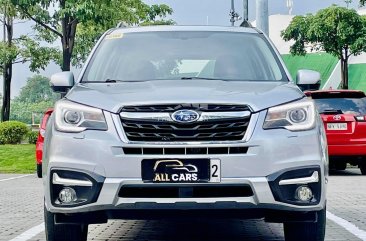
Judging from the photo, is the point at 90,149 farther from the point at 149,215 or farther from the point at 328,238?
the point at 328,238

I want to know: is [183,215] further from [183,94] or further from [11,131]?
[11,131]

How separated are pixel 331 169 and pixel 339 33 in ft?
80.2

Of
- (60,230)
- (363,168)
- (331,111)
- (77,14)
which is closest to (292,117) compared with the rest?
(60,230)

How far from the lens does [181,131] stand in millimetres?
5746

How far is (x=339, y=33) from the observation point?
42688mm

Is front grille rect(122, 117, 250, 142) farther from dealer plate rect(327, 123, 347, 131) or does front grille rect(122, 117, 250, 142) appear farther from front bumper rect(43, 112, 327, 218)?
dealer plate rect(327, 123, 347, 131)

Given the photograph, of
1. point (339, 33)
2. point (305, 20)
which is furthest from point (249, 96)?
point (305, 20)

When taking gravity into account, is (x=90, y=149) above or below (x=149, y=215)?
above

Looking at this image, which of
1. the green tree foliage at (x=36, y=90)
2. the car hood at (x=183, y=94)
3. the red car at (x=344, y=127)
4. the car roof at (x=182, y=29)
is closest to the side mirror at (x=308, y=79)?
the car hood at (x=183, y=94)

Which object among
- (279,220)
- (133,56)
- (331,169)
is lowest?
(331,169)

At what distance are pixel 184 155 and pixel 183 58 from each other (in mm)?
1667

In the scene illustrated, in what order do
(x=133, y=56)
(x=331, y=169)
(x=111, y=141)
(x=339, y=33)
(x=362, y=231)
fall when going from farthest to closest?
(x=339, y=33), (x=331, y=169), (x=362, y=231), (x=133, y=56), (x=111, y=141)

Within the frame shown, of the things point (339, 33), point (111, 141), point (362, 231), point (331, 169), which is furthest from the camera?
point (339, 33)

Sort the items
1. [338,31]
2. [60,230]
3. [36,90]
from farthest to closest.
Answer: [36,90]
[338,31]
[60,230]
